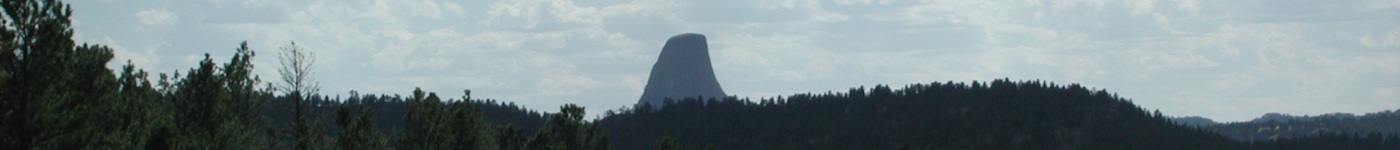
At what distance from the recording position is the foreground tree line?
36188mm

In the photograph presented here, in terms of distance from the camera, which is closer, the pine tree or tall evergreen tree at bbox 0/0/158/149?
tall evergreen tree at bbox 0/0/158/149

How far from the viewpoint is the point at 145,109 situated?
1812 inches

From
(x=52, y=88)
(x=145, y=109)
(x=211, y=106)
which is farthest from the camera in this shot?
(x=211, y=106)

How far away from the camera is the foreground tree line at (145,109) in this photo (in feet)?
119

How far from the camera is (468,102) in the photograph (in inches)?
2955

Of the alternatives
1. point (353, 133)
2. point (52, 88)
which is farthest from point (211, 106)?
point (52, 88)

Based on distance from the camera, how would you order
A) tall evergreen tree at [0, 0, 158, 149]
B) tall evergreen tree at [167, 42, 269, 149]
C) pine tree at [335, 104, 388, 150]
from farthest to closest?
pine tree at [335, 104, 388, 150] → tall evergreen tree at [167, 42, 269, 149] → tall evergreen tree at [0, 0, 158, 149]

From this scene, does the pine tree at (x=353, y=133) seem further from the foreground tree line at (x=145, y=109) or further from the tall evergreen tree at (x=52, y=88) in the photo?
the tall evergreen tree at (x=52, y=88)

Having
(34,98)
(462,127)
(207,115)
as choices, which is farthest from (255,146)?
(34,98)

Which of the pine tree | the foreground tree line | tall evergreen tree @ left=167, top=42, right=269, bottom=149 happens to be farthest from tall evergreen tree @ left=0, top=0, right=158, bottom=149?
the pine tree

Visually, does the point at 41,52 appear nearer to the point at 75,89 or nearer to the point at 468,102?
the point at 75,89

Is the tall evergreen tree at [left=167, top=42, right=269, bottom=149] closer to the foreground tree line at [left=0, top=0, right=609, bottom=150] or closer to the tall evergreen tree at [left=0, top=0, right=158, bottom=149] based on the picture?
the foreground tree line at [left=0, top=0, right=609, bottom=150]

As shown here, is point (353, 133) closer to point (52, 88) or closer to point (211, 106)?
point (211, 106)

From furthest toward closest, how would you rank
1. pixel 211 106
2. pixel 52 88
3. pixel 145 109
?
pixel 211 106, pixel 145 109, pixel 52 88
